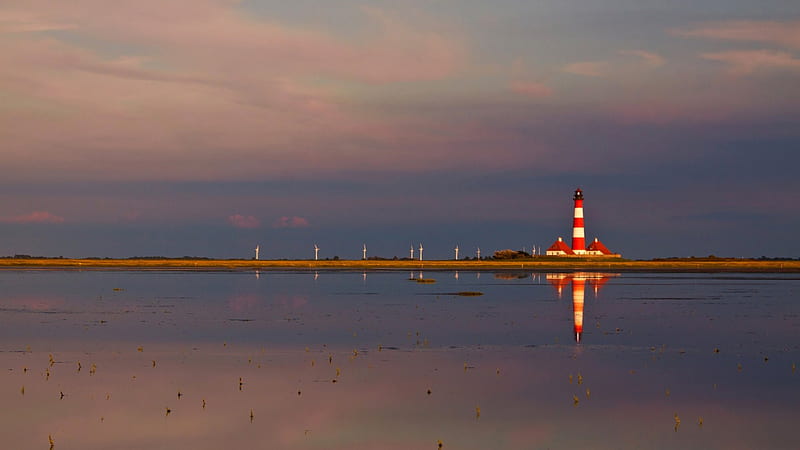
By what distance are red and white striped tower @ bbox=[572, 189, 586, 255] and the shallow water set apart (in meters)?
125

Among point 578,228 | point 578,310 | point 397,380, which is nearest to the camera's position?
point 397,380

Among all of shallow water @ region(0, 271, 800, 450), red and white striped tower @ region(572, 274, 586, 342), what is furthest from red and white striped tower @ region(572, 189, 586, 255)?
shallow water @ region(0, 271, 800, 450)

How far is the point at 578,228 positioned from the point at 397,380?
161939mm

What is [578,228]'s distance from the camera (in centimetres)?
18712

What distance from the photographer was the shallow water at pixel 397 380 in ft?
71.7

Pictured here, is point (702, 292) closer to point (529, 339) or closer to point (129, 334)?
point (529, 339)

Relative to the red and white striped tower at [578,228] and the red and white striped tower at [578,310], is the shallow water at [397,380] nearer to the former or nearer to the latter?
the red and white striped tower at [578,310]

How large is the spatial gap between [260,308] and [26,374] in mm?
33537

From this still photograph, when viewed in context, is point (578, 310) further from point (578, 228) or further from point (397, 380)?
point (578, 228)

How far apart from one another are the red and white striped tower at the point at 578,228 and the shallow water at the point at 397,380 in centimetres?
12512

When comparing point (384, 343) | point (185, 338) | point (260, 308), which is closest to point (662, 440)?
point (384, 343)

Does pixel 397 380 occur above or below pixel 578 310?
below

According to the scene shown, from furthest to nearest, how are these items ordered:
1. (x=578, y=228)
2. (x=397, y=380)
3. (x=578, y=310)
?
(x=578, y=228), (x=578, y=310), (x=397, y=380)

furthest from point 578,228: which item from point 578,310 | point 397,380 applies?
point 397,380
